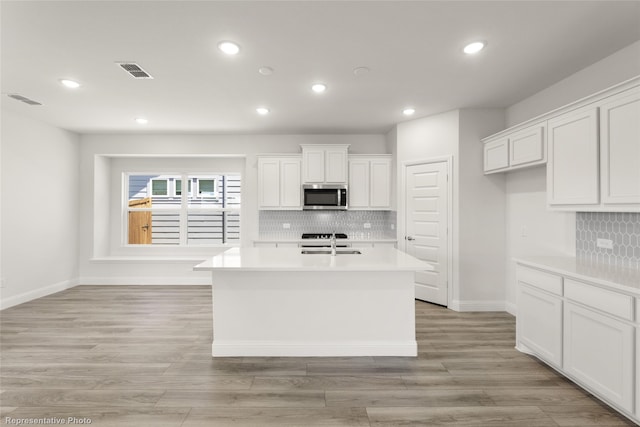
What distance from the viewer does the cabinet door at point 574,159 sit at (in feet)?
8.09

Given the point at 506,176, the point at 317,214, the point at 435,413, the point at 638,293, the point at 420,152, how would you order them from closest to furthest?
the point at 638,293
the point at 435,413
the point at 506,176
the point at 420,152
the point at 317,214

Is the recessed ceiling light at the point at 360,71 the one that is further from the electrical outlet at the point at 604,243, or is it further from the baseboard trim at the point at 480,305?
the baseboard trim at the point at 480,305

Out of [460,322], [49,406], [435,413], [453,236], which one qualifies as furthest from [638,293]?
[49,406]

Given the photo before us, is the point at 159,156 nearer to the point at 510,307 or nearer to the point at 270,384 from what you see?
the point at 270,384

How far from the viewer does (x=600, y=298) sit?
2082 millimetres

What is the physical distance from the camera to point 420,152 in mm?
4574

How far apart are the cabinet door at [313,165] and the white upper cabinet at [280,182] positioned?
0.46ft

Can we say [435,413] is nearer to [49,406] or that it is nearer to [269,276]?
[269,276]

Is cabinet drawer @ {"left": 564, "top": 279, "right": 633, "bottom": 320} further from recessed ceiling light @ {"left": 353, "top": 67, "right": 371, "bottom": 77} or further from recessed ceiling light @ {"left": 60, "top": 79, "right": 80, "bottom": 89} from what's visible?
recessed ceiling light @ {"left": 60, "top": 79, "right": 80, "bottom": 89}

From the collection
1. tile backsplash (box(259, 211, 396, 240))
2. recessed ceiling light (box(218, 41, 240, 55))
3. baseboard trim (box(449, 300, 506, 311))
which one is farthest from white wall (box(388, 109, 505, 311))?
recessed ceiling light (box(218, 41, 240, 55))

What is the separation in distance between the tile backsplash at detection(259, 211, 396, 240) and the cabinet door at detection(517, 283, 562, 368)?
9.40 ft

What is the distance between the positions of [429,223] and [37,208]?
5778mm

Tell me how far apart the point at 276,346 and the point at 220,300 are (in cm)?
66

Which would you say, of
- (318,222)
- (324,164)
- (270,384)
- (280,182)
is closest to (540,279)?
(270,384)
